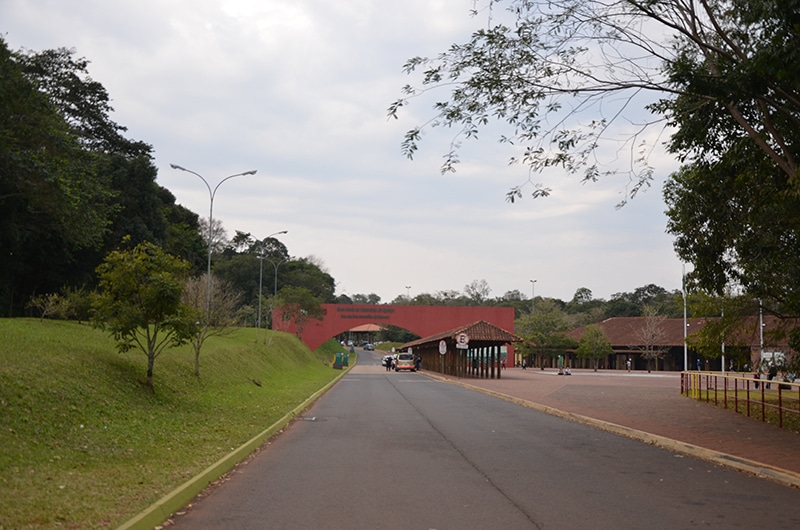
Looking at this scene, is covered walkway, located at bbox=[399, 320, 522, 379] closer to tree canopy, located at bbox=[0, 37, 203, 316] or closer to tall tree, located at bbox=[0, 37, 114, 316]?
tree canopy, located at bbox=[0, 37, 203, 316]

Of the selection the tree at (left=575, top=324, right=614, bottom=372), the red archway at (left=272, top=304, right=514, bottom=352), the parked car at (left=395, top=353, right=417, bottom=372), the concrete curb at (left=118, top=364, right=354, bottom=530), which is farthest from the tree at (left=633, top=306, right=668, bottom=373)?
the concrete curb at (left=118, top=364, right=354, bottom=530)

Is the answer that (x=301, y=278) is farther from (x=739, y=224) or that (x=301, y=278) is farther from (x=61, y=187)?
(x=739, y=224)

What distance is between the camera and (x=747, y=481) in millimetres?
9648

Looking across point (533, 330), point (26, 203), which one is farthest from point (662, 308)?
point (26, 203)

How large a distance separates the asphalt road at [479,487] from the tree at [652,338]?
5747cm

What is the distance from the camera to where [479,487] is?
8.84 metres

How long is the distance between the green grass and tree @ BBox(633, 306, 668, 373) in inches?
2022

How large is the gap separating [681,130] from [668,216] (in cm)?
548

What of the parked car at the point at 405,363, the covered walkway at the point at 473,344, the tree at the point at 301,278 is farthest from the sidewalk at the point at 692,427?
the tree at the point at 301,278

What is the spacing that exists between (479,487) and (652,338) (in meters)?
65.0

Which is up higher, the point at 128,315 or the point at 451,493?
the point at 128,315

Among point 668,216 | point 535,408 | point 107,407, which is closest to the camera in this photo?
point 107,407

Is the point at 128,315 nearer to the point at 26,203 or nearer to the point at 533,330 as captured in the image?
the point at 26,203

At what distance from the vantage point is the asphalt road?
23.4ft
